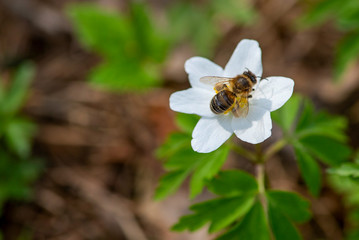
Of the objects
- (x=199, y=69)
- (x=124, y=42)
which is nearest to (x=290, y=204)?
(x=199, y=69)

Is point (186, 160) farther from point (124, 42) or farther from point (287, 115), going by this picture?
point (124, 42)

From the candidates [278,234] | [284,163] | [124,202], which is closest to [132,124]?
[124,202]

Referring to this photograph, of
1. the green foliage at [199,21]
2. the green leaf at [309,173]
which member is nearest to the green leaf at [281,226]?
the green leaf at [309,173]

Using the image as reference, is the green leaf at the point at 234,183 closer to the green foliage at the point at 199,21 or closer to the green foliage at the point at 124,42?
the green foliage at the point at 124,42

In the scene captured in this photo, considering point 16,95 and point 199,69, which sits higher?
point 16,95

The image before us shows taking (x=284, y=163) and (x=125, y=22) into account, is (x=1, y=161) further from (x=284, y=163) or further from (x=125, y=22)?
(x=284, y=163)
